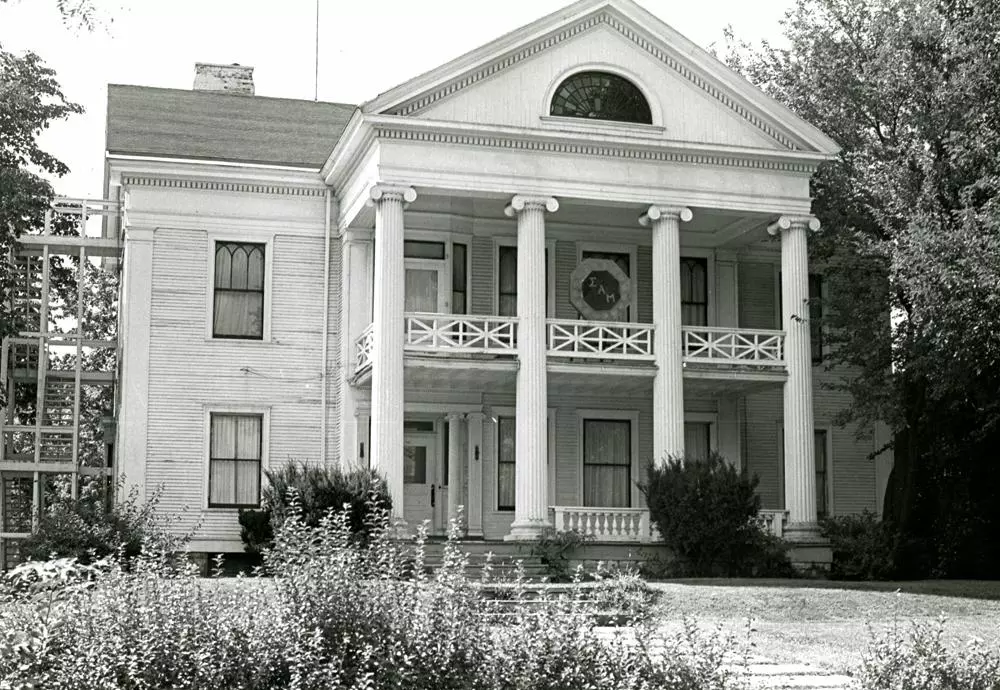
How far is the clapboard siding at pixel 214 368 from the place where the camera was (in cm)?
2761

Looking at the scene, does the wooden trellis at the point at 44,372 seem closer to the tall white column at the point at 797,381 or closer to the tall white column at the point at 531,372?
the tall white column at the point at 531,372

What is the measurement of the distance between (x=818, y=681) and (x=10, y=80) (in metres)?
22.1

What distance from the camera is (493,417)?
29156 mm

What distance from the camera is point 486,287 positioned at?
29219 millimetres

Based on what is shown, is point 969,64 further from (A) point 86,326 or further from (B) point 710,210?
(A) point 86,326

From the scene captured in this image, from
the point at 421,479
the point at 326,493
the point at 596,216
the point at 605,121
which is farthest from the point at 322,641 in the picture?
the point at 596,216

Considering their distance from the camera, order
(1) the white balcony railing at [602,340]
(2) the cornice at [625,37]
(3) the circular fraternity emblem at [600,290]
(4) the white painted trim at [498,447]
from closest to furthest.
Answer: (2) the cornice at [625,37] → (1) the white balcony railing at [602,340] → (4) the white painted trim at [498,447] → (3) the circular fraternity emblem at [600,290]

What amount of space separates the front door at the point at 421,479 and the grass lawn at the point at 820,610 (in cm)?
814

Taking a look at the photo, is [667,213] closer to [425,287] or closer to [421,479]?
[425,287]

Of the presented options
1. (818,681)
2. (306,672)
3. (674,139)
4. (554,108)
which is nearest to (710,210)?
(674,139)

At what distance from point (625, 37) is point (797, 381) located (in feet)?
24.9

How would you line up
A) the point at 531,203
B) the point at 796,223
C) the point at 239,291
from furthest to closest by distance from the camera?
the point at 239,291
the point at 796,223
the point at 531,203

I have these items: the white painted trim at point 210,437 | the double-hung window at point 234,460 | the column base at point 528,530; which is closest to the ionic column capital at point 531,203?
the column base at point 528,530

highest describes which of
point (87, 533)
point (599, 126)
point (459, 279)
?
point (599, 126)
